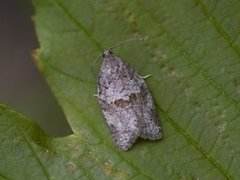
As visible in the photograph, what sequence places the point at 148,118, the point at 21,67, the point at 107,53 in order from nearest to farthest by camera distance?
the point at 107,53, the point at 148,118, the point at 21,67

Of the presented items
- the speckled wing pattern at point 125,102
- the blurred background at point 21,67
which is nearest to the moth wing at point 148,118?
the speckled wing pattern at point 125,102

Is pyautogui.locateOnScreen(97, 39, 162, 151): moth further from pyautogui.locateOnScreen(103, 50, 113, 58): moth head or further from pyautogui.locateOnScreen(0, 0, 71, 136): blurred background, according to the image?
pyautogui.locateOnScreen(0, 0, 71, 136): blurred background

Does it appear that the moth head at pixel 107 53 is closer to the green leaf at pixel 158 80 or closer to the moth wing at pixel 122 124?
the green leaf at pixel 158 80

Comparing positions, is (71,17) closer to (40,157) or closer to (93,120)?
(93,120)

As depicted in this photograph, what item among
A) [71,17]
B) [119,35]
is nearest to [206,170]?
[119,35]

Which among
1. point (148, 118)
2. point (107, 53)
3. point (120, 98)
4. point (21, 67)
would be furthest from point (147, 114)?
point (21, 67)

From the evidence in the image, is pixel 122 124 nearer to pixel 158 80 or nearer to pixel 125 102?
pixel 125 102
